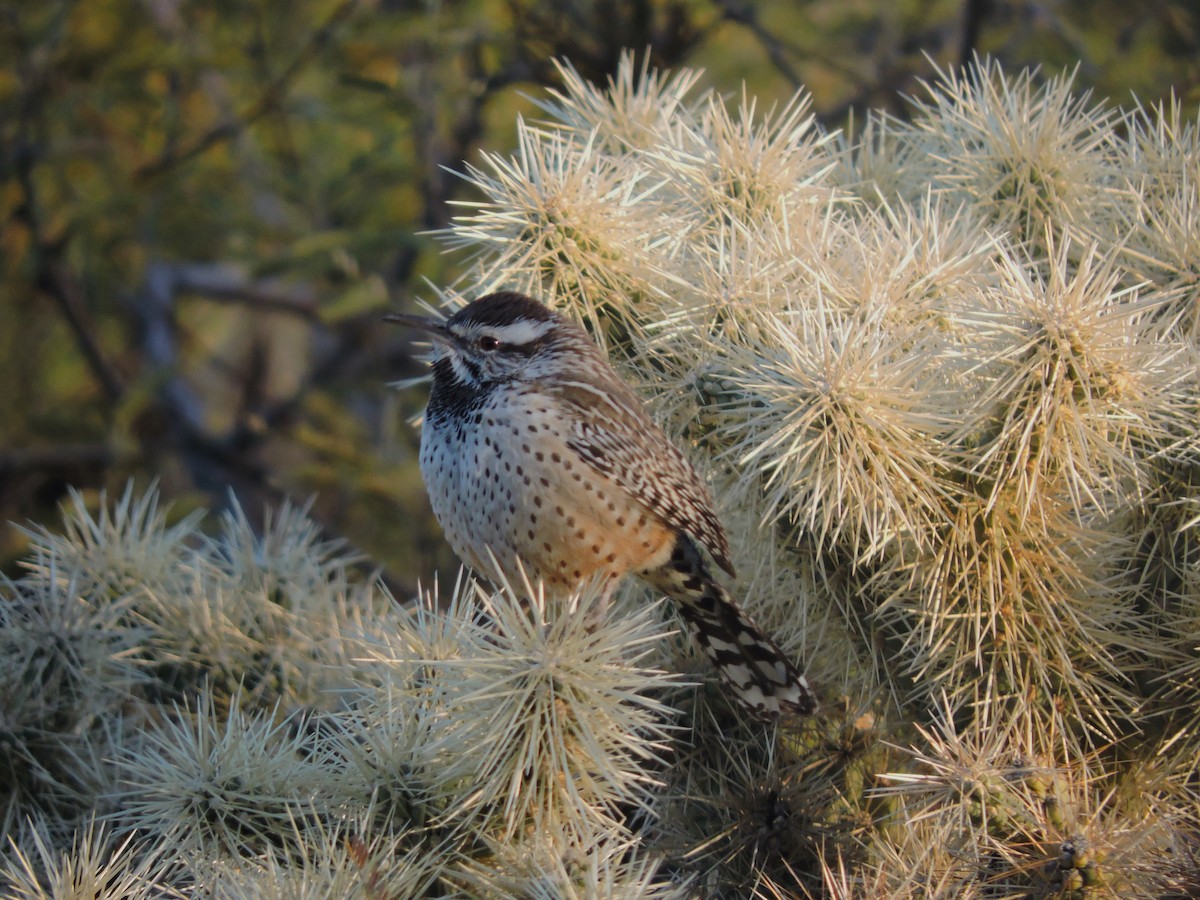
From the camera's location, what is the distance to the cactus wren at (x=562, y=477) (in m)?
2.10

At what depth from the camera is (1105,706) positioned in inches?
68.9

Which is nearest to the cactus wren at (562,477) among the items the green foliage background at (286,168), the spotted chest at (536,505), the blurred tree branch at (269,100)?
the spotted chest at (536,505)

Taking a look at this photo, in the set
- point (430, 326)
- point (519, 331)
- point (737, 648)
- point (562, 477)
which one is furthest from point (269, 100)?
point (737, 648)

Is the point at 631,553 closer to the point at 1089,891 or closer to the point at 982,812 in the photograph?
the point at 982,812

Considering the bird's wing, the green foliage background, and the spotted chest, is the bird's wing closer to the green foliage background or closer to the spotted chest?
the spotted chest

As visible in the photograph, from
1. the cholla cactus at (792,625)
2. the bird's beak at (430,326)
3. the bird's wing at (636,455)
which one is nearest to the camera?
the cholla cactus at (792,625)

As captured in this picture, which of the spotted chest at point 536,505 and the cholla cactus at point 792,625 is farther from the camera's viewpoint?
the spotted chest at point 536,505

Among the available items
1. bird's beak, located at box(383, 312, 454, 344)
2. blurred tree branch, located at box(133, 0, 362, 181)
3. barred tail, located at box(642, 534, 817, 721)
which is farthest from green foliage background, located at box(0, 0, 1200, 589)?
barred tail, located at box(642, 534, 817, 721)

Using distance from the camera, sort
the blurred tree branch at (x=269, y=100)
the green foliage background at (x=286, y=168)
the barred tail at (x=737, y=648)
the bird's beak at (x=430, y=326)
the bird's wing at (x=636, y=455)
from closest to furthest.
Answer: the barred tail at (x=737, y=648) → the bird's wing at (x=636, y=455) → the bird's beak at (x=430, y=326) → the green foliage background at (x=286, y=168) → the blurred tree branch at (x=269, y=100)

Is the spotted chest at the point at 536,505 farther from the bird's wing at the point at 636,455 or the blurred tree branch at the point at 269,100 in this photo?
the blurred tree branch at the point at 269,100

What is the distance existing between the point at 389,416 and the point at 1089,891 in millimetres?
3186

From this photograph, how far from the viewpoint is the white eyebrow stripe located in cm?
215

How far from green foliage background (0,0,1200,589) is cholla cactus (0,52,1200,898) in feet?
4.41

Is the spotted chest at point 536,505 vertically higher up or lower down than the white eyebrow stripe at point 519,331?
lower down
